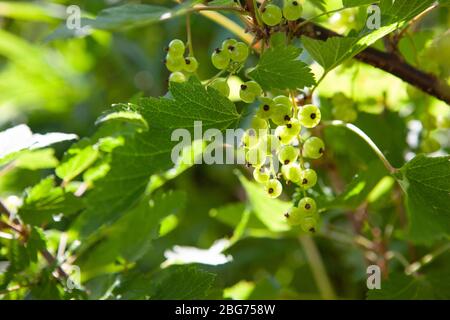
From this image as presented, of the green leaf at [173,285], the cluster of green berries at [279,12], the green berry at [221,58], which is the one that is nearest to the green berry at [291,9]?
the cluster of green berries at [279,12]

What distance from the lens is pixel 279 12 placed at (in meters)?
0.95

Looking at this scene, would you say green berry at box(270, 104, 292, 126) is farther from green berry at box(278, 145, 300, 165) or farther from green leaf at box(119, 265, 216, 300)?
green leaf at box(119, 265, 216, 300)

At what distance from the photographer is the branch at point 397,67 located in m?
1.10

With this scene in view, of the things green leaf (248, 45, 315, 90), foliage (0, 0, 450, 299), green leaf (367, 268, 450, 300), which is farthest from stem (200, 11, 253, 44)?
green leaf (367, 268, 450, 300)

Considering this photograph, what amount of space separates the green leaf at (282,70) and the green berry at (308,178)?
13 cm

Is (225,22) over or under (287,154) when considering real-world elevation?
over

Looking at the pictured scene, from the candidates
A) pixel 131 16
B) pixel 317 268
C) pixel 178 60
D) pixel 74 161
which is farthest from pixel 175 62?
pixel 317 268

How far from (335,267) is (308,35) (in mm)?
936

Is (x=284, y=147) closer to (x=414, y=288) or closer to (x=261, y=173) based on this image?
(x=261, y=173)

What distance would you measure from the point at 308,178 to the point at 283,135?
74mm

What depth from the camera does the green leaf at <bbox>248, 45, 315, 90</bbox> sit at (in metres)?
0.96

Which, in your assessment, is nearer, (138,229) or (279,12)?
(279,12)

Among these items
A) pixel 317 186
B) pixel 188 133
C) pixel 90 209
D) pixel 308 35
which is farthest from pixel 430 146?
pixel 90 209

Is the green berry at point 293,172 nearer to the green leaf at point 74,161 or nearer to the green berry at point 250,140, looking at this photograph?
the green berry at point 250,140
